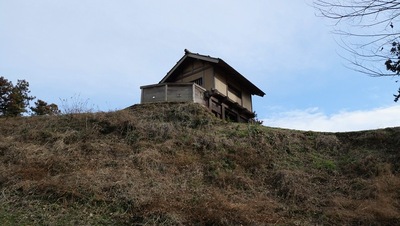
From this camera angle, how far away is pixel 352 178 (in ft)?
40.2

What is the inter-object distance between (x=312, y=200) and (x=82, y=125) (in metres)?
9.68

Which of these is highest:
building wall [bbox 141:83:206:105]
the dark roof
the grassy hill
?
the dark roof

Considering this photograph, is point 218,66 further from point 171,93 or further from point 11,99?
point 11,99

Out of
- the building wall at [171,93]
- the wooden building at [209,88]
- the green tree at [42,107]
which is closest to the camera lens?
the building wall at [171,93]

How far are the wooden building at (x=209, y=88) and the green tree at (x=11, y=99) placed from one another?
918 centimetres

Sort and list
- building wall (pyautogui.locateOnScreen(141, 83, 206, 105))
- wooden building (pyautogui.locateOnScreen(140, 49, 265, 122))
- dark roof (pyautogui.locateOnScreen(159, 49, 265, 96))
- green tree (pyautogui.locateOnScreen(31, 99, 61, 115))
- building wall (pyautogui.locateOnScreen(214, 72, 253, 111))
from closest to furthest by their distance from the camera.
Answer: building wall (pyautogui.locateOnScreen(141, 83, 206, 105))
wooden building (pyautogui.locateOnScreen(140, 49, 265, 122))
dark roof (pyautogui.locateOnScreen(159, 49, 265, 96))
building wall (pyautogui.locateOnScreen(214, 72, 253, 111))
green tree (pyautogui.locateOnScreen(31, 99, 61, 115))

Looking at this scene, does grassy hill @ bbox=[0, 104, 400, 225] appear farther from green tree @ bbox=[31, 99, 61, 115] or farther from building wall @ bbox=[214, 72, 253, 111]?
green tree @ bbox=[31, 99, 61, 115]

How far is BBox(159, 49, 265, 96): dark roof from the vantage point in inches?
841

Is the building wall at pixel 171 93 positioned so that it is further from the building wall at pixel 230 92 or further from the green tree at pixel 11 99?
the green tree at pixel 11 99

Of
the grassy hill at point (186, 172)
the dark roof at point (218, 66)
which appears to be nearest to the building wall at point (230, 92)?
the dark roof at point (218, 66)

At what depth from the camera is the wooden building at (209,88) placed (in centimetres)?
1906

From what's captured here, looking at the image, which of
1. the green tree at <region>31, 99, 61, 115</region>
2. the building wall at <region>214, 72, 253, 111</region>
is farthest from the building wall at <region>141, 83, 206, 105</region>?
the green tree at <region>31, 99, 61, 115</region>

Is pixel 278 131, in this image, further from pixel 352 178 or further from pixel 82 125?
pixel 82 125

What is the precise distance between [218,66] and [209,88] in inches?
57.1
